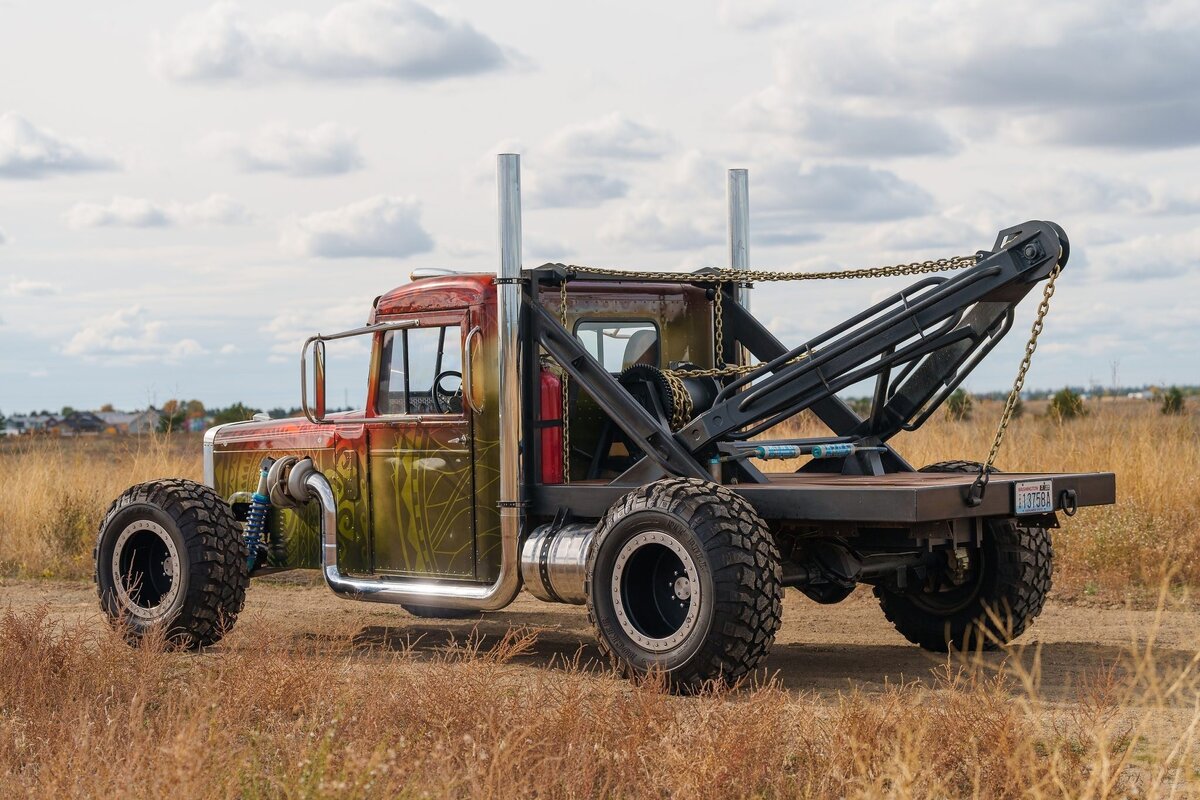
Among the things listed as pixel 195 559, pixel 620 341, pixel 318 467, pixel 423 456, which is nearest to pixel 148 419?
pixel 318 467

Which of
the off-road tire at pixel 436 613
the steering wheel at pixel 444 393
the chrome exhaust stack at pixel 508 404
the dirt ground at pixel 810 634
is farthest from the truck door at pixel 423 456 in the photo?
the off-road tire at pixel 436 613

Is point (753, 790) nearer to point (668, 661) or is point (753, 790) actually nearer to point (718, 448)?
point (668, 661)

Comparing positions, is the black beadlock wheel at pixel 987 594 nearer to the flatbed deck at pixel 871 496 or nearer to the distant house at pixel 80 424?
the flatbed deck at pixel 871 496

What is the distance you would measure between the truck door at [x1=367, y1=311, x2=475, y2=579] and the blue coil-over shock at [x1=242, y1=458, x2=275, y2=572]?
0.93m

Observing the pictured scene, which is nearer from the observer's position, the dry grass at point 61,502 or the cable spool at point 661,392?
the cable spool at point 661,392

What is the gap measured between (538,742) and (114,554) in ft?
17.1

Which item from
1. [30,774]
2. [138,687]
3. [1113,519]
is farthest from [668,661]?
[1113,519]

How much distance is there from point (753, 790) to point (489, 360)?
13.8 ft

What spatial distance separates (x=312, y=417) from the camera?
10.1 m

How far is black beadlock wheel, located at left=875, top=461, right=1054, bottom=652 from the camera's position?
30.0 feet

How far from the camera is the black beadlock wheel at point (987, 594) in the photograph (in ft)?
30.0

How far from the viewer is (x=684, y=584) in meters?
8.09

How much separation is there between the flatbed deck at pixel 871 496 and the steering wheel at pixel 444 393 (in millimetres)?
868

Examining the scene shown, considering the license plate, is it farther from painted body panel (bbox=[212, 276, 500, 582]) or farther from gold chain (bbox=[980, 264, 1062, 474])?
painted body panel (bbox=[212, 276, 500, 582])
